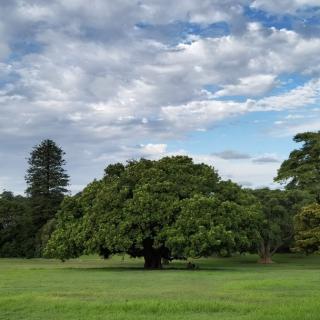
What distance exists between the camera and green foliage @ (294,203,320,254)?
49.9 m

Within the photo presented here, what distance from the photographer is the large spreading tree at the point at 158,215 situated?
137ft

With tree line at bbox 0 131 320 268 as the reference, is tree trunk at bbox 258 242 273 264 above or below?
below

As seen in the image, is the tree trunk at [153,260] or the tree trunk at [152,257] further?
the tree trunk at [153,260]

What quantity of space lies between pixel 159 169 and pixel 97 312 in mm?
31571

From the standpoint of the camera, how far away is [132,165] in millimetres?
49031

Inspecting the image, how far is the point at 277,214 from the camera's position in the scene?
58812 mm

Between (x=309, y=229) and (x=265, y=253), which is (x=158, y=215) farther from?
(x=265, y=253)

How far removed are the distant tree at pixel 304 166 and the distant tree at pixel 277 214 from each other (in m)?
10.3

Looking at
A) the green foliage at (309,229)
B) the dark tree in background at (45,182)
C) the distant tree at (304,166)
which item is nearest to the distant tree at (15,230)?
the dark tree in background at (45,182)

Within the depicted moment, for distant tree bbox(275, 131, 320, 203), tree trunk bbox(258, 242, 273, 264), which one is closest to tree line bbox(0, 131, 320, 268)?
tree trunk bbox(258, 242, 273, 264)

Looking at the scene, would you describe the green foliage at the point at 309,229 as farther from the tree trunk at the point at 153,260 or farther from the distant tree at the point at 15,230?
the distant tree at the point at 15,230

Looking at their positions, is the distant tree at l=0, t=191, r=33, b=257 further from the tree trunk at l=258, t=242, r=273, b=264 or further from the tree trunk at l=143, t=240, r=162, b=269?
the tree trunk at l=143, t=240, r=162, b=269

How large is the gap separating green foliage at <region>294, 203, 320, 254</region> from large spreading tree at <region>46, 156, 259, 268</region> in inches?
199

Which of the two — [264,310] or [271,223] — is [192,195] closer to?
[271,223]
